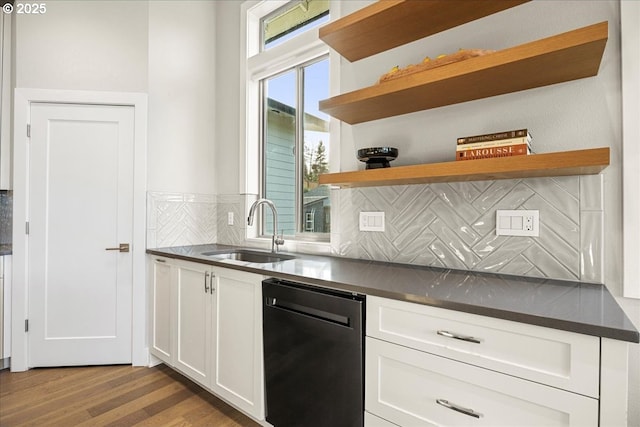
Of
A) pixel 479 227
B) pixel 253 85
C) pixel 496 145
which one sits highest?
pixel 253 85

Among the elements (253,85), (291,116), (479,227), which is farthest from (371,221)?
(253,85)

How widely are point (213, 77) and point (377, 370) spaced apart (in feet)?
9.29

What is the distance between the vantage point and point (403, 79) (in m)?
1.51

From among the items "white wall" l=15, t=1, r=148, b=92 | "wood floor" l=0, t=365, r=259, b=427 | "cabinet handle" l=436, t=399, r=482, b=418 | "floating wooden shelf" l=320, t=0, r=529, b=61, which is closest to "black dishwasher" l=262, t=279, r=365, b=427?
"cabinet handle" l=436, t=399, r=482, b=418

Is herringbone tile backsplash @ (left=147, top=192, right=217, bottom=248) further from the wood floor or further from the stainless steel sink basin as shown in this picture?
the wood floor

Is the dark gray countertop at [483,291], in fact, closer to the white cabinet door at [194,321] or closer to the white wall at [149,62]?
the white cabinet door at [194,321]

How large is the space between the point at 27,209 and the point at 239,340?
1994mm

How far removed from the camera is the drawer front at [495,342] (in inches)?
34.3

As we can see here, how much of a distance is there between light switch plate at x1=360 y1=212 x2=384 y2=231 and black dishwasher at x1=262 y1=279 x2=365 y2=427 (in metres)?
0.63

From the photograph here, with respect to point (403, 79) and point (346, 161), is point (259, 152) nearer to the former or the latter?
point (346, 161)

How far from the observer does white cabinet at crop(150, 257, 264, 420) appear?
1743 mm

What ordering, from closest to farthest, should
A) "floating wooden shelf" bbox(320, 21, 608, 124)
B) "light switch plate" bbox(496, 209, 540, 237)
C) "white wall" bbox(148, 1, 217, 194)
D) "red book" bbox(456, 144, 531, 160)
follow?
"floating wooden shelf" bbox(320, 21, 608, 124)
"red book" bbox(456, 144, 531, 160)
"light switch plate" bbox(496, 209, 540, 237)
"white wall" bbox(148, 1, 217, 194)

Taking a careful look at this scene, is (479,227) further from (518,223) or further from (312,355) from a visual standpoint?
(312,355)

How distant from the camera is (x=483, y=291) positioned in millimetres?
1188
